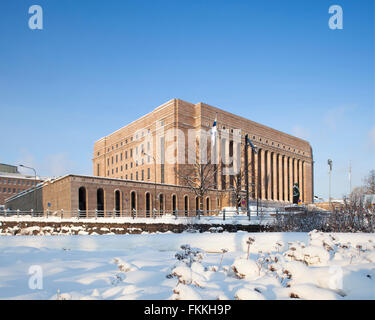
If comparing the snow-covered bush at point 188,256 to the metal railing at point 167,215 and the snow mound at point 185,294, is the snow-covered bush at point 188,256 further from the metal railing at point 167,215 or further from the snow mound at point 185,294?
the metal railing at point 167,215

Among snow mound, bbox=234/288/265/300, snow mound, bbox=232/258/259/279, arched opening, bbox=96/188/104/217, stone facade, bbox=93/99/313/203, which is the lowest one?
arched opening, bbox=96/188/104/217

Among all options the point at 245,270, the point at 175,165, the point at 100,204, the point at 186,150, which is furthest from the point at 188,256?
the point at 186,150

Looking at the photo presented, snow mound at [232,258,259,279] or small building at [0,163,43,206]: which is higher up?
snow mound at [232,258,259,279]

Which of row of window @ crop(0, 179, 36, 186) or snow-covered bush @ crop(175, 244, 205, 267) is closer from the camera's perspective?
snow-covered bush @ crop(175, 244, 205, 267)

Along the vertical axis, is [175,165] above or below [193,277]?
above

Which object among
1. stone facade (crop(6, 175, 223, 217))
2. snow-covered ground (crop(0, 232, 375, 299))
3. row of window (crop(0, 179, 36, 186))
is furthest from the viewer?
row of window (crop(0, 179, 36, 186))

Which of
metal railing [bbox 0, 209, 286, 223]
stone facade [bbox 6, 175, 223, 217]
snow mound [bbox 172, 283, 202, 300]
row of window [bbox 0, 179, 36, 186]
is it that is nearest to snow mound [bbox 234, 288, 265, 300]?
snow mound [bbox 172, 283, 202, 300]

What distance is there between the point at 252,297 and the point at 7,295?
135 inches

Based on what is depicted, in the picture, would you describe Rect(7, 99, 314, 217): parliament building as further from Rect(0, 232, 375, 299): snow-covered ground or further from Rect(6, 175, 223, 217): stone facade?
Rect(0, 232, 375, 299): snow-covered ground
